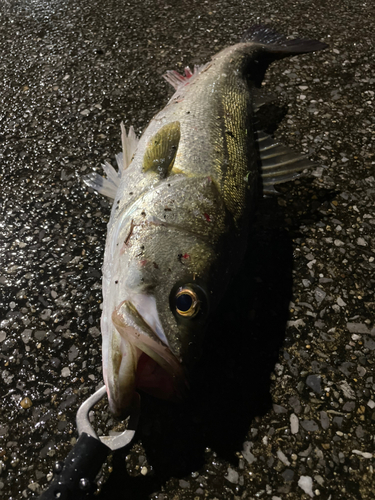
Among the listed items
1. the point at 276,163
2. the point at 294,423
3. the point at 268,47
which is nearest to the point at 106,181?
the point at 276,163

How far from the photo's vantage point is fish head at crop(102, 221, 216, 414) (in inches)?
67.2

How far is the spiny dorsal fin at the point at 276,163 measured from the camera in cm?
283

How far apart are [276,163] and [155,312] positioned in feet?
5.66

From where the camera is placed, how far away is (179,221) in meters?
2.19

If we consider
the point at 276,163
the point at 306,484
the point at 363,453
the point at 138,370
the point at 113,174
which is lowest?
the point at 363,453

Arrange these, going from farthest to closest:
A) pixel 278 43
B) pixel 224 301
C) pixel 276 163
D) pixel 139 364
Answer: pixel 278 43 → pixel 276 163 → pixel 224 301 → pixel 139 364

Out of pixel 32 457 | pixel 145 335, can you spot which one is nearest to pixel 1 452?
pixel 32 457

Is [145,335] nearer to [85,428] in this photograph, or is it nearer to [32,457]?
[85,428]

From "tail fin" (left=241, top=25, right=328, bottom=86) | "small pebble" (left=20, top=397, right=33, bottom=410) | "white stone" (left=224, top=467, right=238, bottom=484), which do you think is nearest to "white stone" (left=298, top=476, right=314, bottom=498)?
"white stone" (left=224, top=467, right=238, bottom=484)

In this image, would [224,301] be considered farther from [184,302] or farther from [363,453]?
[363,453]

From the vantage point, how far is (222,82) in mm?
3275

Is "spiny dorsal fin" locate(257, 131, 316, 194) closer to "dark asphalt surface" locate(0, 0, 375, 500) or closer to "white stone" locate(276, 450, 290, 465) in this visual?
"dark asphalt surface" locate(0, 0, 375, 500)

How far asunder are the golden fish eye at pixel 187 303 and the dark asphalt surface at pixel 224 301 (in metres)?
0.57

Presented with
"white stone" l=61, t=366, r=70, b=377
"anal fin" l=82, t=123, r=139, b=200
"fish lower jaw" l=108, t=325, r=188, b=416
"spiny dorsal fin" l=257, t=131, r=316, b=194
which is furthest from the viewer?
"anal fin" l=82, t=123, r=139, b=200
